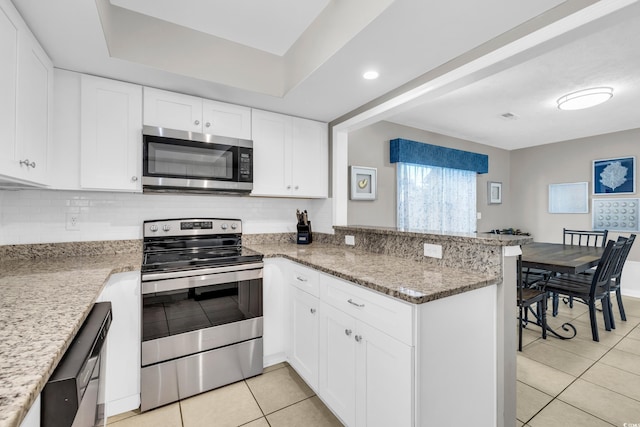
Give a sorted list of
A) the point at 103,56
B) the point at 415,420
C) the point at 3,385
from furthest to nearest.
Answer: the point at 103,56 < the point at 415,420 < the point at 3,385

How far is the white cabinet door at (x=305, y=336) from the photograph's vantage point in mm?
1898

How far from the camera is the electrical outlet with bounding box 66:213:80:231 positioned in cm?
212

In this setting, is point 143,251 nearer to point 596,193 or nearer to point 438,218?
point 438,218

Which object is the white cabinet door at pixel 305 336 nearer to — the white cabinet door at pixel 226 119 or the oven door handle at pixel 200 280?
the oven door handle at pixel 200 280

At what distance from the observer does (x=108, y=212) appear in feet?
7.39

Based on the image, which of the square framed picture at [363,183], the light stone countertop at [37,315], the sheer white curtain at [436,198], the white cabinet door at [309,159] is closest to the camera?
the light stone countertop at [37,315]

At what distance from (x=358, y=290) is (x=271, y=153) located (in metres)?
1.60

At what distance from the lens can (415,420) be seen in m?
1.20

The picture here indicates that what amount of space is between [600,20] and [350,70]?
3.92 feet

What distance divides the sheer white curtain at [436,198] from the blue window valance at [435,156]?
0.10 m

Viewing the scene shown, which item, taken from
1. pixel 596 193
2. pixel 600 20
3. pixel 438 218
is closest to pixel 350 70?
pixel 600 20

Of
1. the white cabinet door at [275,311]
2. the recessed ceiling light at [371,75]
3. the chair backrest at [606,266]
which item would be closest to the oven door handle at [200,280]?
the white cabinet door at [275,311]

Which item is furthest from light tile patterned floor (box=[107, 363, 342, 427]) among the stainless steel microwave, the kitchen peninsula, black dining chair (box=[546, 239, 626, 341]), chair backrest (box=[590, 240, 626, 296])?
chair backrest (box=[590, 240, 626, 296])

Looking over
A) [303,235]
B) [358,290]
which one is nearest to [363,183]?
[303,235]
